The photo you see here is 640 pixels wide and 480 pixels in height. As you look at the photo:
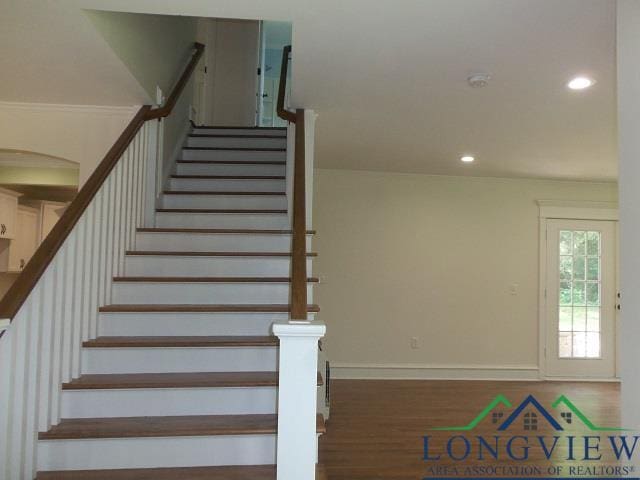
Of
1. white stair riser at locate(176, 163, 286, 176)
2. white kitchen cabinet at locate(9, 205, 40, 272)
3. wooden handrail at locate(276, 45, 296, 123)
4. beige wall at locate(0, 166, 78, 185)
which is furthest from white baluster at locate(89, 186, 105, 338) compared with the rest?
white kitchen cabinet at locate(9, 205, 40, 272)

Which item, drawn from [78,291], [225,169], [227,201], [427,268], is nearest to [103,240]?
[78,291]

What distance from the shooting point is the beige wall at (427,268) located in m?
5.60

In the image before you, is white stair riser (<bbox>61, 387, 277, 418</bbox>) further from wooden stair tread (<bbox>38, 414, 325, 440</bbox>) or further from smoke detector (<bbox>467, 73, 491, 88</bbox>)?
smoke detector (<bbox>467, 73, 491, 88</bbox>)

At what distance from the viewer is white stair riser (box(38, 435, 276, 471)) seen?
6.74 feet

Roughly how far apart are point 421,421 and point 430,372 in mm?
1693

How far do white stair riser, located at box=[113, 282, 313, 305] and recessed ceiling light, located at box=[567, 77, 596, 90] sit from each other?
205 cm

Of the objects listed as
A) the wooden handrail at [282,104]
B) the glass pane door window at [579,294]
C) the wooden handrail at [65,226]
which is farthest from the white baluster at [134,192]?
the glass pane door window at [579,294]

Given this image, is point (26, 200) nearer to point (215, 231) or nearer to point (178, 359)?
point (215, 231)

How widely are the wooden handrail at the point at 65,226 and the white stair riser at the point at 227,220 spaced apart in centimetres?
75

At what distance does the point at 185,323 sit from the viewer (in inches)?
108

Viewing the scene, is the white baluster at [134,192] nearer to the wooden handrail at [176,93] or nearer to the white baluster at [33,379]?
the wooden handrail at [176,93]

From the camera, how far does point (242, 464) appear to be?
216 centimetres

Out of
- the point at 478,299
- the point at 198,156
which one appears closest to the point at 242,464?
the point at 198,156

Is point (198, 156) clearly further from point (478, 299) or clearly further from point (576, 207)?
point (576, 207)
